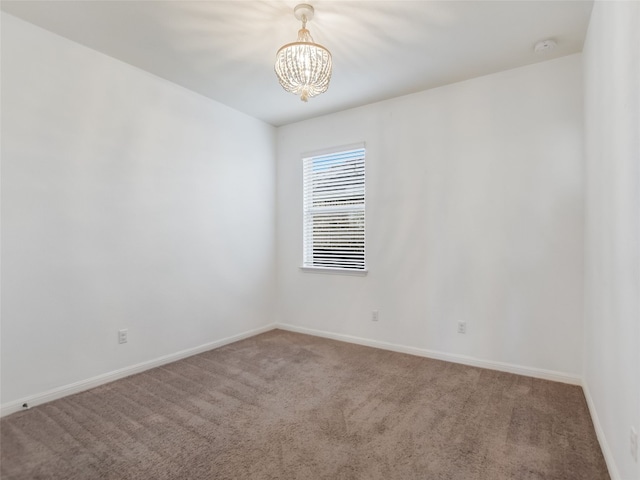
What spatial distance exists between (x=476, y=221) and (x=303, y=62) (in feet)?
7.01

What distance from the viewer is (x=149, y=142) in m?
3.10

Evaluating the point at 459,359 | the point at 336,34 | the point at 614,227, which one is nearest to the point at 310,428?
the point at 459,359

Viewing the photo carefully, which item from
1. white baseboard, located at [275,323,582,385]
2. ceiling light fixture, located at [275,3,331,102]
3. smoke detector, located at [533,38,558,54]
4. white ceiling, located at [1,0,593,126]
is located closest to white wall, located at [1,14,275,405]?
white ceiling, located at [1,0,593,126]

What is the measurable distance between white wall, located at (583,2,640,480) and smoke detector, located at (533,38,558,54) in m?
0.23

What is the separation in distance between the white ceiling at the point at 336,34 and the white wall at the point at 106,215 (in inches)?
12.3

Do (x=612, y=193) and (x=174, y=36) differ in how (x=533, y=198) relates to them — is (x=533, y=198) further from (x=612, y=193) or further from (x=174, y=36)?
(x=174, y=36)

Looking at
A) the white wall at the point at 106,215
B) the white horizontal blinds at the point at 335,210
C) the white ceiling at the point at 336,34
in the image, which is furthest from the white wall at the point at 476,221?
the white wall at the point at 106,215

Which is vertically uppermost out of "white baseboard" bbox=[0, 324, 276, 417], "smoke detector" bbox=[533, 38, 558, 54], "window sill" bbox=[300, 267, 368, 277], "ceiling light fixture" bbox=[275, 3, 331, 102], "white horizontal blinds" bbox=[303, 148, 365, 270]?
"smoke detector" bbox=[533, 38, 558, 54]

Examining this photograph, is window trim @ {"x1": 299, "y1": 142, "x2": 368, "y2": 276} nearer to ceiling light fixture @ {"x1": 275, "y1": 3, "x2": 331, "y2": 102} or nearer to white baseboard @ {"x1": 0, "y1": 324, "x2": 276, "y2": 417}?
white baseboard @ {"x1": 0, "y1": 324, "x2": 276, "y2": 417}

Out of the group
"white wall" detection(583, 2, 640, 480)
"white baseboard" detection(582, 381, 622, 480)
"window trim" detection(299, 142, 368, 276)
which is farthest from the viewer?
"window trim" detection(299, 142, 368, 276)

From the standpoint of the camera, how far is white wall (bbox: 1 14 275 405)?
234cm

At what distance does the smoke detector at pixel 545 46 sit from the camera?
2547 millimetres

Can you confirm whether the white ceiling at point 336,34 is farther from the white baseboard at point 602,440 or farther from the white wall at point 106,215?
the white baseboard at point 602,440

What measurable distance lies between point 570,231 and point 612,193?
3.90 feet
